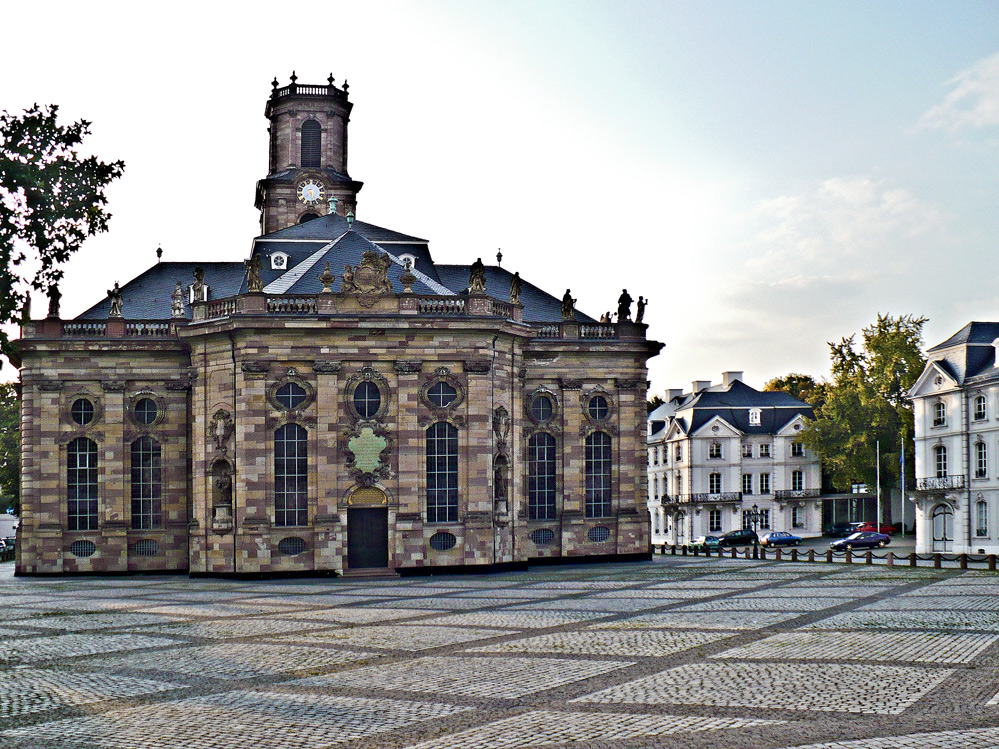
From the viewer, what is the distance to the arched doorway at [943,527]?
64.6 metres

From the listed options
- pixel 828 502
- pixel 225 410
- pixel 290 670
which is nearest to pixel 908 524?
pixel 828 502

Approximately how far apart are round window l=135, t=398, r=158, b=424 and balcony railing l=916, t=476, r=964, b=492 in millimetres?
43353

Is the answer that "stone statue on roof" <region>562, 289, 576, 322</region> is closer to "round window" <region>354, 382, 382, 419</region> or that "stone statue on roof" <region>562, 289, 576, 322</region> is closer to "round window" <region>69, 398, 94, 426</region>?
"round window" <region>354, 382, 382, 419</region>

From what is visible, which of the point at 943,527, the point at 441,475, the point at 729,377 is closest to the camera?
the point at 441,475

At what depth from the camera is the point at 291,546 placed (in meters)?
45.6

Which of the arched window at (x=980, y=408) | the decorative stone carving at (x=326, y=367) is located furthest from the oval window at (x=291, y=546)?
the arched window at (x=980, y=408)

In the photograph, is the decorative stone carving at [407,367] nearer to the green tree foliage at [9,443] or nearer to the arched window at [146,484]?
the arched window at [146,484]

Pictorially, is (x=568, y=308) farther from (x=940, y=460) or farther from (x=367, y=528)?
(x=940, y=460)

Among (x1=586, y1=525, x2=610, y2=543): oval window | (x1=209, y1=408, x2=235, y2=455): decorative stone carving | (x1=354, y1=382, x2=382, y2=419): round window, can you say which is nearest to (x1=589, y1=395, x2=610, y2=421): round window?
(x1=586, y1=525, x2=610, y2=543): oval window

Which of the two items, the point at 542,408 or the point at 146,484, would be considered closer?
the point at 146,484

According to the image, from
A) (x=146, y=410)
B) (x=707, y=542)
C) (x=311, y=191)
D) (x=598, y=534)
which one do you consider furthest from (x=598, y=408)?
(x=707, y=542)

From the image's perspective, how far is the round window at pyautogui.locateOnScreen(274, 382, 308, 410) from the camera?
45969 mm

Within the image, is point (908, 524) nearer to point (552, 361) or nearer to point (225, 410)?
point (552, 361)

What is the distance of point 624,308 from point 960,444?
22793 mm
